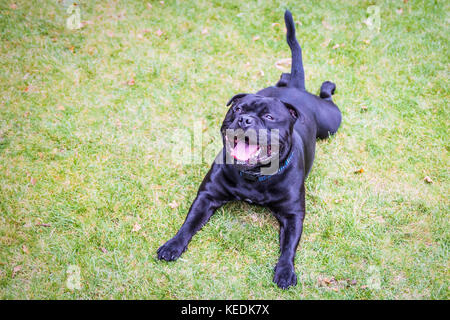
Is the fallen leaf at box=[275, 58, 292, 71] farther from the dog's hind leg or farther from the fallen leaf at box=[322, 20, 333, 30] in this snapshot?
the fallen leaf at box=[322, 20, 333, 30]

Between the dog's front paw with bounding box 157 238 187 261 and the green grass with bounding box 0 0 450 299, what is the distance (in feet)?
0.23

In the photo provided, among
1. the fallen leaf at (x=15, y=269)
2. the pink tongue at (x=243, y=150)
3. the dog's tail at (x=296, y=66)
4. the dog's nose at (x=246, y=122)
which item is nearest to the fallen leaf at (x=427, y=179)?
the dog's tail at (x=296, y=66)

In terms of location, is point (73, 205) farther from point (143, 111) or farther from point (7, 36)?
point (7, 36)

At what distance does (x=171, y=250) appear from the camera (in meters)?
3.02

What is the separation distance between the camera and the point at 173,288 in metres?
2.87

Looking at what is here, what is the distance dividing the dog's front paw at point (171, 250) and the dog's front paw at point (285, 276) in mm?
818

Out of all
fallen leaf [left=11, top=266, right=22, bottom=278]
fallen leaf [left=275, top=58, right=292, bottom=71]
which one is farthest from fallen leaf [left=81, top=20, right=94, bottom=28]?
fallen leaf [left=11, top=266, right=22, bottom=278]

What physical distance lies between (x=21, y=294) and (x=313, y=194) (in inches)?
109

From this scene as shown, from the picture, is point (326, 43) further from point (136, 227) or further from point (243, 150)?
point (136, 227)

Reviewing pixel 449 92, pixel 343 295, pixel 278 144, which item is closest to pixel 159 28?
pixel 278 144

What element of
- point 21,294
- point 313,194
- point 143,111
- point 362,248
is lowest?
point 21,294

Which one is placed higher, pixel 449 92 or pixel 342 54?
pixel 342 54

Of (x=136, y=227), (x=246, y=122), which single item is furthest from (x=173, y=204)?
(x=246, y=122)

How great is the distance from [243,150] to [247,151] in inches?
1.4
